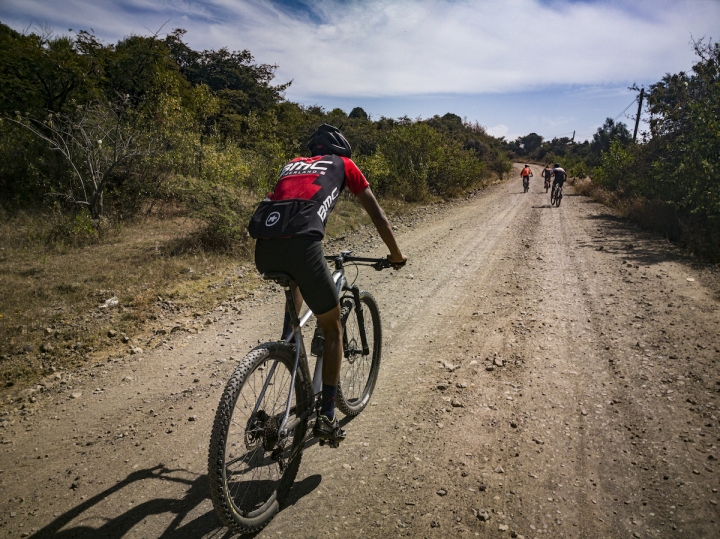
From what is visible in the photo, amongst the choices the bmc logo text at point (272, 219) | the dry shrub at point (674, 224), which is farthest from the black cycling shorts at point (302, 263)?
the dry shrub at point (674, 224)

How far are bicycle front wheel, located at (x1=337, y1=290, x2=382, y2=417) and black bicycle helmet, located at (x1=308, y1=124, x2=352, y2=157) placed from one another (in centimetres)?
111

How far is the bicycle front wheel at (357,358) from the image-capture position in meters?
3.31

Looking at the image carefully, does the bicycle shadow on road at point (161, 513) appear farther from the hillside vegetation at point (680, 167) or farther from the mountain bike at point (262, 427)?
the hillside vegetation at point (680, 167)

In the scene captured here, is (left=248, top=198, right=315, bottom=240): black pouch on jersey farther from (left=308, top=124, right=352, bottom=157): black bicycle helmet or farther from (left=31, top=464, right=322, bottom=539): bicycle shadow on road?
(left=31, top=464, right=322, bottom=539): bicycle shadow on road

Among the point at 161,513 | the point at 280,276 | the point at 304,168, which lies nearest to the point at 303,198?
the point at 304,168

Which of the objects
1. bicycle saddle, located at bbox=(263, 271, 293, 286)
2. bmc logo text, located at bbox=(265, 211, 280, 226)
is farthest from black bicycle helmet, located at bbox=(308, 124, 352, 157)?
bicycle saddle, located at bbox=(263, 271, 293, 286)

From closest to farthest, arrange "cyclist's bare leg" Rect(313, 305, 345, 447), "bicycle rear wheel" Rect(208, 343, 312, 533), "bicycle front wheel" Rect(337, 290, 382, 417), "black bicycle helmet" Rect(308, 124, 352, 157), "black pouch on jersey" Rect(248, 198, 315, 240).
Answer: "bicycle rear wheel" Rect(208, 343, 312, 533), "black pouch on jersey" Rect(248, 198, 315, 240), "cyclist's bare leg" Rect(313, 305, 345, 447), "black bicycle helmet" Rect(308, 124, 352, 157), "bicycle front wheel" Rect(337, 290, 382, 417)

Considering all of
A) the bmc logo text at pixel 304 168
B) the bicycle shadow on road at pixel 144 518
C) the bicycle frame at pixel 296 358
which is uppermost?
the bmc logo text at pixel 304 168

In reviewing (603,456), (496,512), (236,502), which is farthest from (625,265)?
(236,502)

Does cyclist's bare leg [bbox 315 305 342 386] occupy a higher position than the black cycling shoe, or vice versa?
cyclist's bare leg [bbox 315 305 342 386]

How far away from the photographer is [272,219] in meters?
2.36

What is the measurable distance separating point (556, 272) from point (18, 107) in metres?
15.1

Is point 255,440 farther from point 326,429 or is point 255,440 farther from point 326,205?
point 326,205

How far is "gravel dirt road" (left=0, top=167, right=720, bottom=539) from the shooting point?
2.55 m
